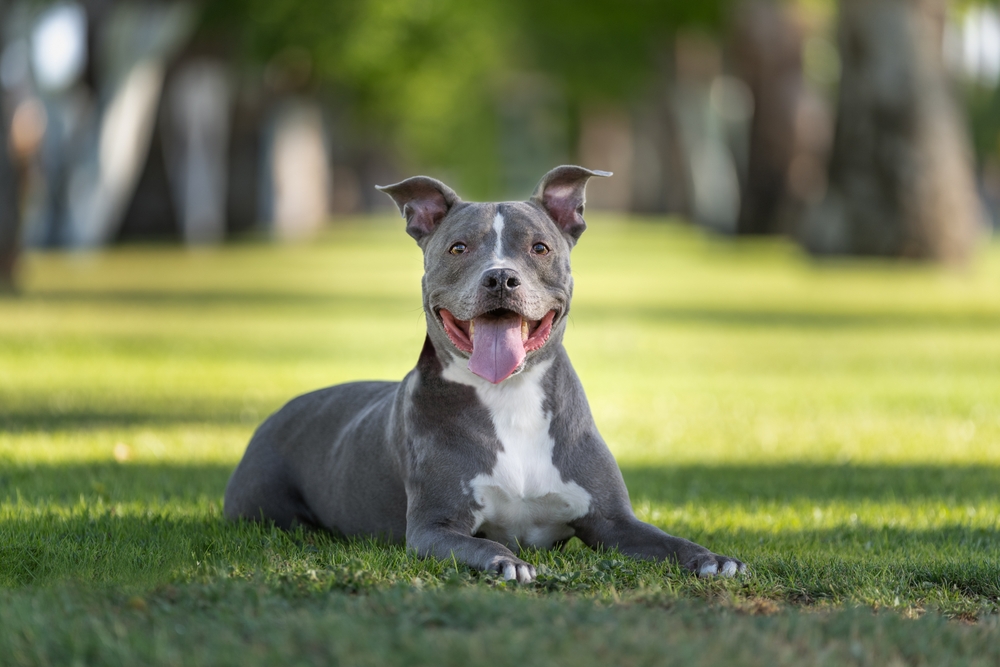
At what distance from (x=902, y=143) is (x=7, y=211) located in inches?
624

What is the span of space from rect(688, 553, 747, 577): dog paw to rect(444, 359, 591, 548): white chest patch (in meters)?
0.56

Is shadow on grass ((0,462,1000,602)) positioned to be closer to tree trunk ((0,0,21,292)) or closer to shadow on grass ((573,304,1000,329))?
shadow on grass ((573,304,1000,329))

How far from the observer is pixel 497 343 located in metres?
5.35

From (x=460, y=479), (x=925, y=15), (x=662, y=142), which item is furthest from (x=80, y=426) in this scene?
(x=662, y=142)

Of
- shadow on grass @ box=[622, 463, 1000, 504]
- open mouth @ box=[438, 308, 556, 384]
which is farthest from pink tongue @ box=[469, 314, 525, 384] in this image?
shadow on grass @ box=[622, 463, 1000, 504]

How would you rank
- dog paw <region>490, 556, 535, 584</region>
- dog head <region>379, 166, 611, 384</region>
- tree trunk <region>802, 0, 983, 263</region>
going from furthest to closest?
tree trunk <region>802, 0, 983, 263</region> → dog head <region>379, 166, 611, 384</region> → dog paw <region>490, 556, 535, 584</region>

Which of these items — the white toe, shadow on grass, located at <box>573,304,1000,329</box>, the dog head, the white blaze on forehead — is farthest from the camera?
shadow on grass, located at <box>573,304,1000,329</box>

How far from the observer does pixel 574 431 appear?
560cm

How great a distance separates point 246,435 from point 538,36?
50.5 meters

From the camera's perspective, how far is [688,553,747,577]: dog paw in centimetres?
507

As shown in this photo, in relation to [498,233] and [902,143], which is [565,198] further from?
[902,143]

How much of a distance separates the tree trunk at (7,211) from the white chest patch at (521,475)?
15.9 metres

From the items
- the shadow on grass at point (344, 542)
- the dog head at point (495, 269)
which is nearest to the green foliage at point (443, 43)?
the shadow on grass at point (344, 542)

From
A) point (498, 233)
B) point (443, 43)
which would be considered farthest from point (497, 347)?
point (443, 43)
